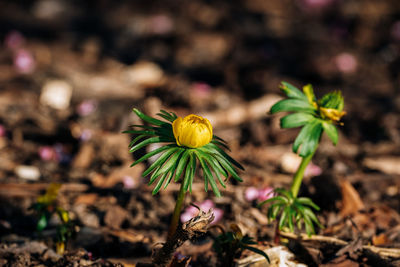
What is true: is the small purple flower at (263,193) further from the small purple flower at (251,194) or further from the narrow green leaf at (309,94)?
the narrow green leaf at (309,94)

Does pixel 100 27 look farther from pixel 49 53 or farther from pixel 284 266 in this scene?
pixel 284 266

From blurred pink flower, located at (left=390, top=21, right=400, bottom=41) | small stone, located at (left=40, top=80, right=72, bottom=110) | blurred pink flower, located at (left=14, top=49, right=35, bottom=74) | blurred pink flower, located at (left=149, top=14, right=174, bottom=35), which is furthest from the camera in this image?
blurred pink flower, located at (left=149, top=14, right=174, bottom=35)

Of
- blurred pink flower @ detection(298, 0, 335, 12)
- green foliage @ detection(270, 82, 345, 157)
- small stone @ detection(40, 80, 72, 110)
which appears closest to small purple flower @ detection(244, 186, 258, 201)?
green foliage @ detection(270, 82, 345, 157)

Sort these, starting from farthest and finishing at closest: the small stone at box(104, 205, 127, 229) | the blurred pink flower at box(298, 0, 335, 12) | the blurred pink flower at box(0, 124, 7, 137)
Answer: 1. the blurred pink flower at box(298, 0, 335, 12)
2. the blurred pink flower at box(0, 124, 7, 137)
3. the small stone at box(104, 205, 127, 229)

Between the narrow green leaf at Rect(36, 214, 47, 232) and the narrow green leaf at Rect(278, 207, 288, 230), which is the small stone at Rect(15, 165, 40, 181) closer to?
the narrow green leaf at Rect(36, 214, 47, 232)

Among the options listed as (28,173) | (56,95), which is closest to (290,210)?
(28,173)

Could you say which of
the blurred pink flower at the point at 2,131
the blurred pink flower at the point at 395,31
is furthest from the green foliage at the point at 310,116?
the blurred pink flower at the point at 395,31

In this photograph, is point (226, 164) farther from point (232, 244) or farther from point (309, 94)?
point (309, 94)
